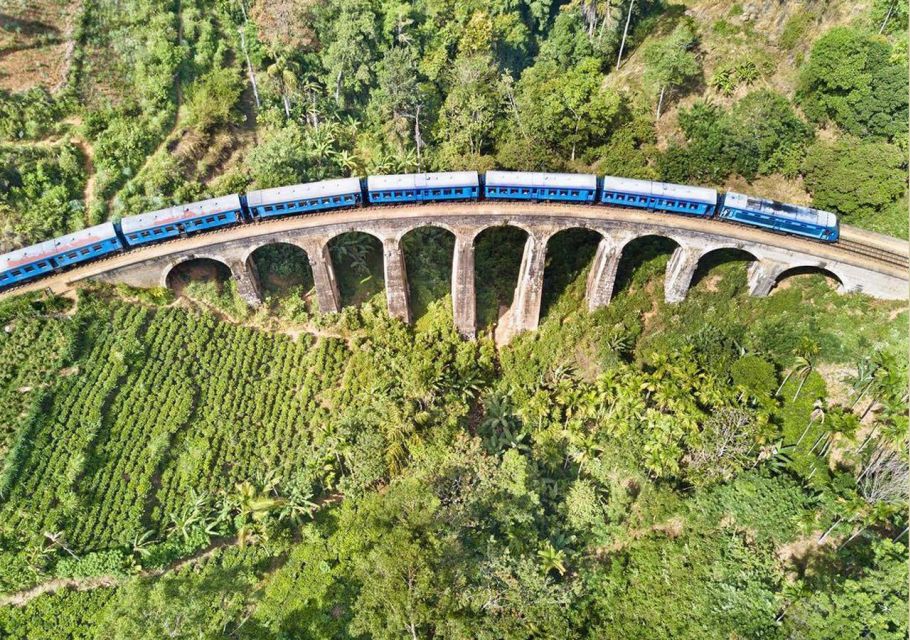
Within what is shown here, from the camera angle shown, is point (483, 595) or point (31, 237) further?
point (31, 237)

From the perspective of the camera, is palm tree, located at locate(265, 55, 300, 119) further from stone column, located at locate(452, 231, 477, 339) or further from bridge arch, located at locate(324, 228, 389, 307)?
stone column, located at locate(452, 231, 477, 339)

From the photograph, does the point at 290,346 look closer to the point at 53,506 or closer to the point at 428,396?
the point at 428,396

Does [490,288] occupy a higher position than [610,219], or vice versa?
[610,219]

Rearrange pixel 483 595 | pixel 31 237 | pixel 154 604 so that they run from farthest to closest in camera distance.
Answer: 1. pixel 31 237
2. pixel 483 595
3. pixel 154 604

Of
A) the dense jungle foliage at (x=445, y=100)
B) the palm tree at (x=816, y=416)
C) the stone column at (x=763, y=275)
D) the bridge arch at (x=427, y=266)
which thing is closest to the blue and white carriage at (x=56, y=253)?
the dense jungle foliage at (x=445, y=100)

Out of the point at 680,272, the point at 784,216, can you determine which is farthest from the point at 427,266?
the point at 784,216

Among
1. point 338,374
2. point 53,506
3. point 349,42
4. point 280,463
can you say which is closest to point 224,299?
point 338,374

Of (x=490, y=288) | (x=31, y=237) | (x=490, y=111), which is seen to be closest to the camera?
(x=31, y=237)

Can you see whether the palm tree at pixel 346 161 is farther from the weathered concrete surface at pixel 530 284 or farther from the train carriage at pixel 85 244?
the train carriage at pixel 85 244

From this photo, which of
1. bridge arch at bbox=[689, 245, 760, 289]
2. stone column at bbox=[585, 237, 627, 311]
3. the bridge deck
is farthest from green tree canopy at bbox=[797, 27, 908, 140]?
stone column at bbox=[585, 237, 627, 311]

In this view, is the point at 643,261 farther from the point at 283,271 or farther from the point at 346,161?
the point at 283,271
